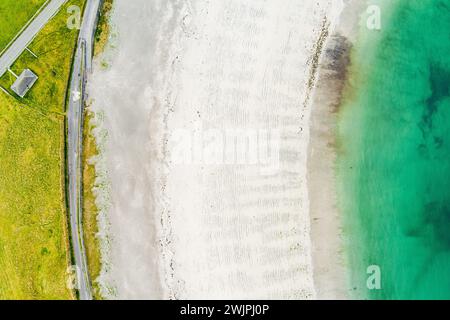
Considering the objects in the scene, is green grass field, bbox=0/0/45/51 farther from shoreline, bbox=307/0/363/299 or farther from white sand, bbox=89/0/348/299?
shoreline, bbox=307/0/363/299

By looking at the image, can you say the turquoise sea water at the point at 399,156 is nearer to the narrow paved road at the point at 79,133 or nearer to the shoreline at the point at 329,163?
the shoreline at the point at 329,163

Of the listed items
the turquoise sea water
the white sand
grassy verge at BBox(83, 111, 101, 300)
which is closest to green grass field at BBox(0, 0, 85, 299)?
grassy verge at BBox(83, 111, 101, 300)

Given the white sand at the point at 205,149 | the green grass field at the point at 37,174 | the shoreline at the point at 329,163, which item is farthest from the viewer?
the shoreline at the point at 329,163

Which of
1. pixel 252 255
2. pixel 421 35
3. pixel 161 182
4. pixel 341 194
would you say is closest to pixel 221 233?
pixel 252 255

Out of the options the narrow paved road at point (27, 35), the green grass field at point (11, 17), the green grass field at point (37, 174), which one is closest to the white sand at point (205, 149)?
the green grass field at point (37, 174)

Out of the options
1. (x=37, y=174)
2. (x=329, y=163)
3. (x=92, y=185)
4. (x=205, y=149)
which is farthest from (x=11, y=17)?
(x=329, y=163)
